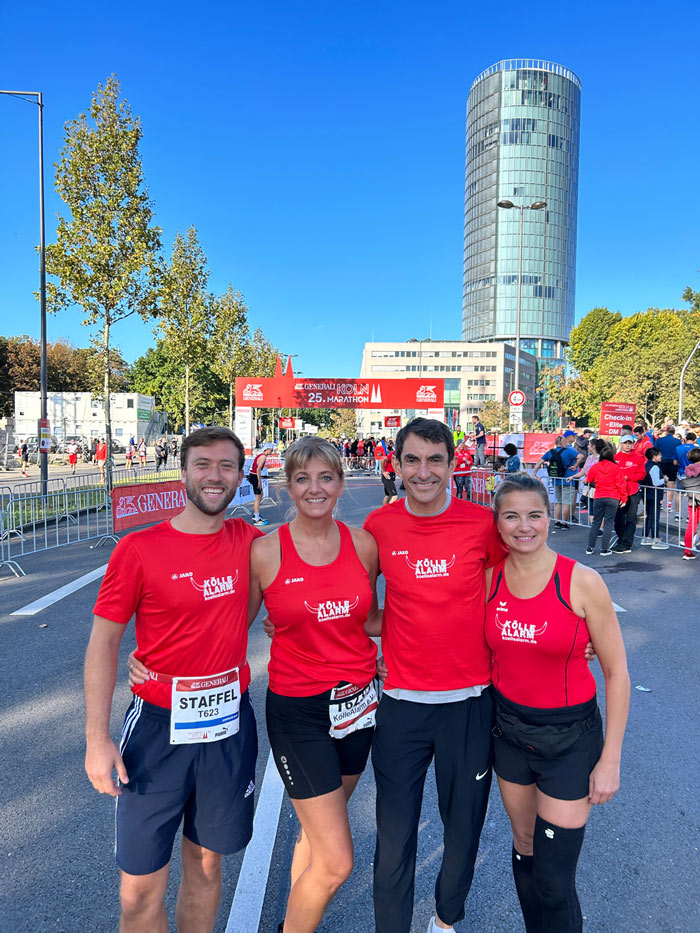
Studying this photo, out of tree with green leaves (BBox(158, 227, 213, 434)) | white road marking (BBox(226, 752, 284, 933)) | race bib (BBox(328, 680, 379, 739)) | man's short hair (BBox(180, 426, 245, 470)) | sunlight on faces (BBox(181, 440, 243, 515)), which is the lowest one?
white road marking (BBox(226, 752, 284, 933))

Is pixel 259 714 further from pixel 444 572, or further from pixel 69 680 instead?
pixel 444 572

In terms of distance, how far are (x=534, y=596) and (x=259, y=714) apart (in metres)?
2.78

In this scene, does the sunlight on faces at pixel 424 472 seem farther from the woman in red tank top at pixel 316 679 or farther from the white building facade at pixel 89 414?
the white building facade at pixel 89 414

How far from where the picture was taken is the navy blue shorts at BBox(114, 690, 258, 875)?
193cm

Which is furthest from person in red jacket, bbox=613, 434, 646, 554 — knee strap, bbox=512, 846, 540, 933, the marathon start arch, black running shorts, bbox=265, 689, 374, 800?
the marathon start arch

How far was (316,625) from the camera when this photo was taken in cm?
217

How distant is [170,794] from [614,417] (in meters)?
18.5

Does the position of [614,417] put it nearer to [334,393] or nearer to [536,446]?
[536,446]

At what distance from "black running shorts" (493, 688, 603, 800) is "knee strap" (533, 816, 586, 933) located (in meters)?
0.14

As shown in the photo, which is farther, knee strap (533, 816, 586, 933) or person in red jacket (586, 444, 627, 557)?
person in red jacket (586, 444, 627, 557)

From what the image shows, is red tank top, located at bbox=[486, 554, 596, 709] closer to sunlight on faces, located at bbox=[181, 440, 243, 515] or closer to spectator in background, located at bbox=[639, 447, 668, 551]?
sunlight on faces, located at bbox=[181, 440, 243, 515]

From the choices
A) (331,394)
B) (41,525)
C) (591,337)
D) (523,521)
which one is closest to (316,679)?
(523,521)

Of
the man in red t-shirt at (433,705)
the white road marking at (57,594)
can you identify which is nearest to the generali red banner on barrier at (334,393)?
the white road marking at (57,594)

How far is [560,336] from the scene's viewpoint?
14512 cm
